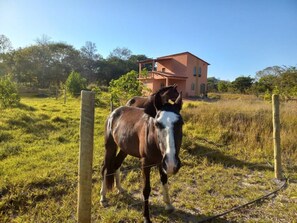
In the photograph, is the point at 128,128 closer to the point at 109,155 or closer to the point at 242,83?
the point at 109,155

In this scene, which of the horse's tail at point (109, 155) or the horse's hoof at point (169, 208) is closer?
the horse's hoof at point (169, 208)

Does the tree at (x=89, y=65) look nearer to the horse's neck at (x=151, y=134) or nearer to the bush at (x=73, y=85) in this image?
the bush at (x=73, y=85)

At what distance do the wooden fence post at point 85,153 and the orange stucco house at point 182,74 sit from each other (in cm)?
2158

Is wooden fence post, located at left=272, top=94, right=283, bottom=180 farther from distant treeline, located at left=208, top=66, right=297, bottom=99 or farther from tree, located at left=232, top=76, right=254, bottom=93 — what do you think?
tree, located at left=232, top=76, right=254, bottom=93

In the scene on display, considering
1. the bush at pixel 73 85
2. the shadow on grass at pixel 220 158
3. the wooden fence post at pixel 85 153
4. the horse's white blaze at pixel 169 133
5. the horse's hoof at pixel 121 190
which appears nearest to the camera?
the wooden fence post at pixel 85 153

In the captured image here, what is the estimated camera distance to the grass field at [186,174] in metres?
3.04

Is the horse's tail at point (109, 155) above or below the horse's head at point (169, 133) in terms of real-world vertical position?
below

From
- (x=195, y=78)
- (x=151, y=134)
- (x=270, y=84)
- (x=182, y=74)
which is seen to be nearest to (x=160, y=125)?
(x=151, y=134)

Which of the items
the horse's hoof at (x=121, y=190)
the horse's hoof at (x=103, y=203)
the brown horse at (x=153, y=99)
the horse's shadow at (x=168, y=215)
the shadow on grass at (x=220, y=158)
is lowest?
the horse's shadow at (x=168, y=215)

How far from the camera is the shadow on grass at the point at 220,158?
502 centimetres

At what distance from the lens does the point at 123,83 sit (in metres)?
7.88

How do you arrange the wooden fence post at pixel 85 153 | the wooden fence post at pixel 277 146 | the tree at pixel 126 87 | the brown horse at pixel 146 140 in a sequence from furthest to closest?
the tree at pixel 126 87, the wooden fence post at pixel 277 146, the brown horse at pixel 146 140, the wooden fence post at pixel 85 153

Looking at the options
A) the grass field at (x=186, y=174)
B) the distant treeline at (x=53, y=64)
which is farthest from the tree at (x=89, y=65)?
the grass field at (x=186, y=174)

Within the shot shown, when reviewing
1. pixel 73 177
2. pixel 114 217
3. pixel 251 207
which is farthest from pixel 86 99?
pixel 251 207
